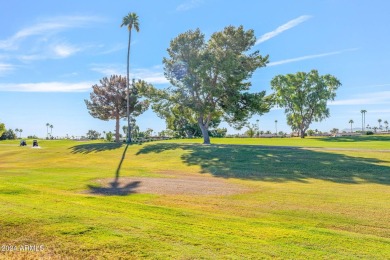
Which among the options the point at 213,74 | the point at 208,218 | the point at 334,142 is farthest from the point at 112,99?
the point at 208,218

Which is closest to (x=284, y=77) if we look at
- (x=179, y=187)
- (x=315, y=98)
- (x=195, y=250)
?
(x=315, y=98)

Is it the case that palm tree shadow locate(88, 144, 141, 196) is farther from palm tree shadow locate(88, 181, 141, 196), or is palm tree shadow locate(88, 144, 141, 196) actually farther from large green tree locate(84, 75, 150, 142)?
large green tree locate(84, 75, 150, 142)

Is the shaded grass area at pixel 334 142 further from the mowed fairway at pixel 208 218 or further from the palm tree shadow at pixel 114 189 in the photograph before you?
the palm tree shadow at pixel 114 189

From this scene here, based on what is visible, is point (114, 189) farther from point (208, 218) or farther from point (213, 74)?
point (213, 74)

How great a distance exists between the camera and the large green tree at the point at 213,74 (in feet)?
140

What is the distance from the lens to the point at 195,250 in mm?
7035

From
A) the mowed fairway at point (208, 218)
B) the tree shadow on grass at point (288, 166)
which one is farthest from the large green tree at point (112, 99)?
the mowed fairway at point (208, 218)

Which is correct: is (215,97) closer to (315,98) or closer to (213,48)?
(213,48)

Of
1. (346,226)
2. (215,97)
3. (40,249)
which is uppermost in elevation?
(215,97)

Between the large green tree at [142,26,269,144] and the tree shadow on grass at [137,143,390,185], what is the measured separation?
10795 millimetres

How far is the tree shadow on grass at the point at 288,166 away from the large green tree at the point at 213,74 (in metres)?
10.8

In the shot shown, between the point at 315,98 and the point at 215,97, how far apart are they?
121ft

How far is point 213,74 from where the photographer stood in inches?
1772

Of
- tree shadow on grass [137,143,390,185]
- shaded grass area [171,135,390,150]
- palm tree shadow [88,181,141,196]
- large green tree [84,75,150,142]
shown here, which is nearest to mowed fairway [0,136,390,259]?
palm tree shadow [88,181,141,196]
